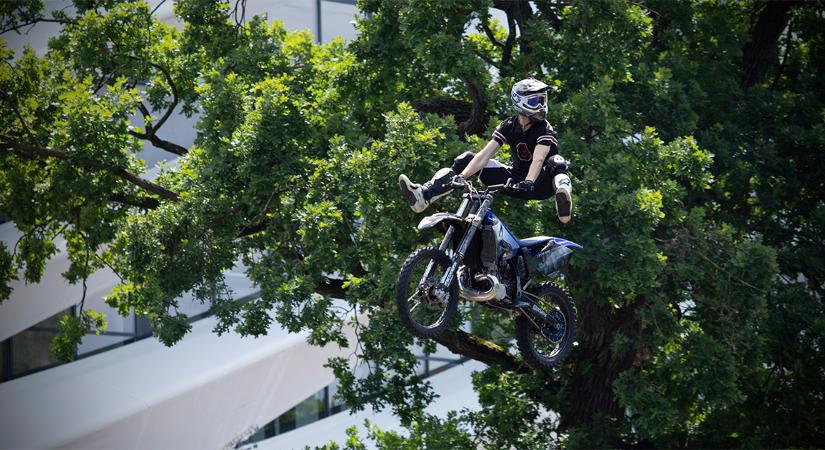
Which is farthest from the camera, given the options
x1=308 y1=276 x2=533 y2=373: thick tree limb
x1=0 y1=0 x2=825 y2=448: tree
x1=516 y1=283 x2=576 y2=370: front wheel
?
x1=308 y1=276 x2=533 y2=373: thick tree limb

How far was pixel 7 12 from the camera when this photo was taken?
62.9 feet

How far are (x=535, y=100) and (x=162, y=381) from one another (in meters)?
17.3

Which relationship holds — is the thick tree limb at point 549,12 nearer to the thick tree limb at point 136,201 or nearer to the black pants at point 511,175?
the thick tree limb at point 136,201

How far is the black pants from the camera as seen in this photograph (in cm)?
1087

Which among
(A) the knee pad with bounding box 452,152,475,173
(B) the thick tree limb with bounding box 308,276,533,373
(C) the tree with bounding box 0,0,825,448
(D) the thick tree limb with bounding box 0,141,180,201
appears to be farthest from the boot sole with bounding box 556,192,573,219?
(D) the thick tree limb with bounding box 0,141,180,201

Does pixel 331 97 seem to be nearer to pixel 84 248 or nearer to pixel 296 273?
pixel 296 273

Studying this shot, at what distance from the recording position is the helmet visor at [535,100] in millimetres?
10734

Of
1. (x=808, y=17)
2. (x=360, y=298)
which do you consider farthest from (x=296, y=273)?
(x=808, y=17)

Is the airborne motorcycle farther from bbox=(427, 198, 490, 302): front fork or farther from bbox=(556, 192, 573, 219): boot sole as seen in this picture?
bbox=(556, 192, 573, 219): boot sole

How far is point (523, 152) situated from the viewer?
11070mm

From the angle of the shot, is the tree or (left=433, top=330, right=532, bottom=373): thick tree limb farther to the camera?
(left=433, top=330, right=532, bottom=373): thick tree limb

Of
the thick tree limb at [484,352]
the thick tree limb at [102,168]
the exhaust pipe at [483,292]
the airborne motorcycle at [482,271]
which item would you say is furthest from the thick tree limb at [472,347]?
the exhaust pipe at [483,292]

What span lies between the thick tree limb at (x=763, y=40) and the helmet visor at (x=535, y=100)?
1034 cm

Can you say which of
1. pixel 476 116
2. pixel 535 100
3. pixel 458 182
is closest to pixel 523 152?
pixel 535 100
